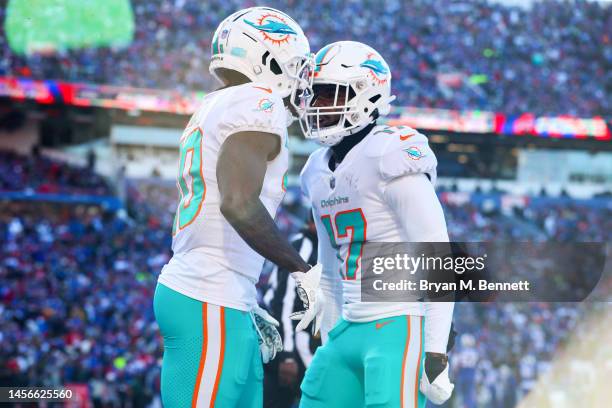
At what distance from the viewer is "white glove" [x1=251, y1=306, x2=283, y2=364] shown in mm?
2695

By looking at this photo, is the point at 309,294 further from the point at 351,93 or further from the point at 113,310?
the point at 113,310

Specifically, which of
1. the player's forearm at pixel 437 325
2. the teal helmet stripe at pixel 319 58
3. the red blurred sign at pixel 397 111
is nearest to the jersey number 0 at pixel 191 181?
the teal helmet stripe at pixel 319 58

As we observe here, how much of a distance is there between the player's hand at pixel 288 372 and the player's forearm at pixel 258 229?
6.18ft

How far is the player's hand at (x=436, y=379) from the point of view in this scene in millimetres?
2600

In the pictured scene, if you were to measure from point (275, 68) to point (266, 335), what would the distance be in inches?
33.2

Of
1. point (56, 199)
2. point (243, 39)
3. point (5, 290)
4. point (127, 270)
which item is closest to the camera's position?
point (243, 39)

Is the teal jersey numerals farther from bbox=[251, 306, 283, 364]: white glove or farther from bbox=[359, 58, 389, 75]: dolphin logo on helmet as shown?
bbox=[359, 58, 389, 75]: dolphin logo on helmet

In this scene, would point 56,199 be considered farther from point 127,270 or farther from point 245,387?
point 245,387

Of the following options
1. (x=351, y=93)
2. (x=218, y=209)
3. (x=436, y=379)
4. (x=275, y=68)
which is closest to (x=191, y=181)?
(x=218, y=209)

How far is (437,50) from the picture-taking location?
23547mm

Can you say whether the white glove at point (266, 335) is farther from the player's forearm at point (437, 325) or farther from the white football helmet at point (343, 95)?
the white football helmet at point (343, 95)

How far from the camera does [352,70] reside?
9.52ft

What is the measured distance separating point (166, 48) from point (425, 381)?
19497 mm

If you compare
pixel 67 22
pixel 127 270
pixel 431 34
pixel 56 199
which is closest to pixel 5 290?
pixel 127 270
